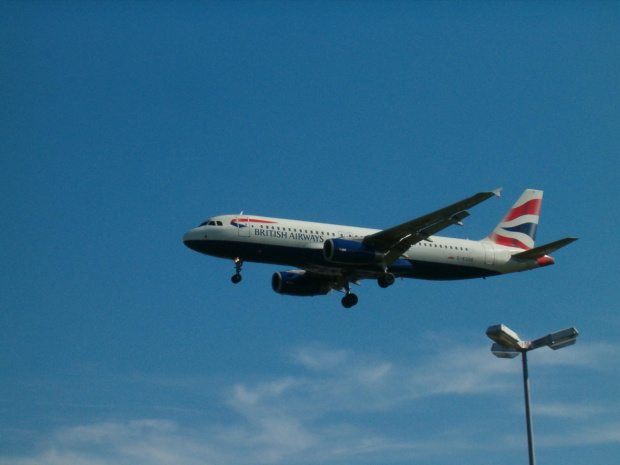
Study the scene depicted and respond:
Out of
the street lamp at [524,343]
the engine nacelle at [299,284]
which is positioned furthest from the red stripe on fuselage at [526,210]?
the street lamp at [524,343]

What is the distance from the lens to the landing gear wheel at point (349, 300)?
172 ft

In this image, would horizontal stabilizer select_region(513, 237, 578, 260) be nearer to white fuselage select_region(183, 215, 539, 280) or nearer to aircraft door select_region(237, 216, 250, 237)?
white fuselage select_region(183, 215, 539, 280)

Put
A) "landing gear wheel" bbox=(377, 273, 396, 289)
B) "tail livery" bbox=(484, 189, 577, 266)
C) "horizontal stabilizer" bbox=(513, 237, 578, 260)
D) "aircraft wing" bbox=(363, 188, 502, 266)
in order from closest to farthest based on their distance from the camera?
1. "aircraft wing" bbox=(363, 188, 502, 266)
2. "horizontal stabilizer" bbox=(513, 237, 578, 260)
3. "landing gear wheel" bbox=(377, 273, 396, 289)
4. "tail livery" bbox=(484, 189, 577, 266)

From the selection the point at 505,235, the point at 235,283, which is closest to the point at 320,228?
the point at 235,283

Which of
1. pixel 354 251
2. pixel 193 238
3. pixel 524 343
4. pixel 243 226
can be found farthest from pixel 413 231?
pixel 524 343

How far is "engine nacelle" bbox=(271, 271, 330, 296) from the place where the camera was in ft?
175

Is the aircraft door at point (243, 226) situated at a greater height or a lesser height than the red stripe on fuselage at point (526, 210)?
lesser

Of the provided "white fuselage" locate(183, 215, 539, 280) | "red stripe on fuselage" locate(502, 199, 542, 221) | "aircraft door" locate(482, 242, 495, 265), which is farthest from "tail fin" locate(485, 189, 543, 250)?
"white fuselage" locate(183, 215, 539, 280)

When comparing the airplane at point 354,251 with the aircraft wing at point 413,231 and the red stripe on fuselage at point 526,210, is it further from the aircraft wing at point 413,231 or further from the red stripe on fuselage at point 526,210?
the red stripe on fuselage at point 526,210

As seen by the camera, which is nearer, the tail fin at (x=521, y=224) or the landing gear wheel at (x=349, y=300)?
the landing gear wheel at (x=349, y=300)

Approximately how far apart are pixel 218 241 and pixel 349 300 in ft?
35.0

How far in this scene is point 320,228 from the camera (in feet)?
157

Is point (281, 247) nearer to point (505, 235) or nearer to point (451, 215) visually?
point (451, 215)

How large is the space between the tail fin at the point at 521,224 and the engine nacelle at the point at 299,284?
455 inches
